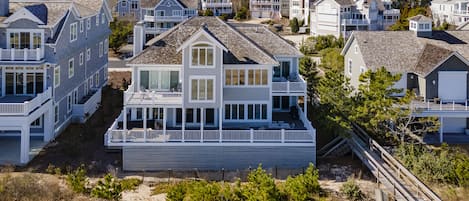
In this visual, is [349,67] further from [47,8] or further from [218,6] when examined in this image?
[218,6]

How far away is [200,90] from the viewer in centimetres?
2706

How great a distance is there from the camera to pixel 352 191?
22328 millimetres

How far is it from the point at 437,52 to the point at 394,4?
7301cm

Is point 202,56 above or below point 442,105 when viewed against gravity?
above

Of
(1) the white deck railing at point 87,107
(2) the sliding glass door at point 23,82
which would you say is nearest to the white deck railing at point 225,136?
(2) the sliding glass door at point 23,82

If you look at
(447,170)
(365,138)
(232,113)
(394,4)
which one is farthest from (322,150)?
(394,4)

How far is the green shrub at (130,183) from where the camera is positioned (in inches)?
908

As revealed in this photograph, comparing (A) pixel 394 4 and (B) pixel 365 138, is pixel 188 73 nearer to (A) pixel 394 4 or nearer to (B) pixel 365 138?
(B) pixel 365 138

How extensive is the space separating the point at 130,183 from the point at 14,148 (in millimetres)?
8793

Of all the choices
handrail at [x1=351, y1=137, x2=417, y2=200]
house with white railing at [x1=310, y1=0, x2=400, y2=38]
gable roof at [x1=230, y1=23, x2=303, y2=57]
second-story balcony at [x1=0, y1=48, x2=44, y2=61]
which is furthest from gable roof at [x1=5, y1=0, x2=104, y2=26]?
house with white railing at [x1=310, y1=0, x2=400, y2=38]

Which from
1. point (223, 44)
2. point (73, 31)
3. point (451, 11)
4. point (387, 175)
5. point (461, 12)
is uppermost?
point (451, 11)

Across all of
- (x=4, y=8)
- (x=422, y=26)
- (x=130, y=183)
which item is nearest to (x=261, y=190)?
(x=130, y=183)

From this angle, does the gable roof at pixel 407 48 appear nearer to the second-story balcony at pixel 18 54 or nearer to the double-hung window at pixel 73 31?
the double-hung window at pixel 73 31

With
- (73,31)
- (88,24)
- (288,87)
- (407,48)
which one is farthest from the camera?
(88,24)
